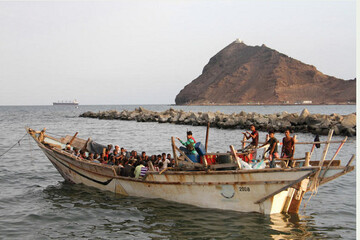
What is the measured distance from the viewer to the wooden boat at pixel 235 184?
994cm

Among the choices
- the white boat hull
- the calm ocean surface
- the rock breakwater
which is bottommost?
the calm ocean surface

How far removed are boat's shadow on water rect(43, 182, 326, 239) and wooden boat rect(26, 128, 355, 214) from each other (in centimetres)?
29

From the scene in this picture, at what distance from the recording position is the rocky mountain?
546 ft

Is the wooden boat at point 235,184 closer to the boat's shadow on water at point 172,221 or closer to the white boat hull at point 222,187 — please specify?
the white boat hull at point 222,187

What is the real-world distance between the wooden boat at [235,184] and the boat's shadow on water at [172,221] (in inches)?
11.4

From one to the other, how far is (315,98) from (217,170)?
170m

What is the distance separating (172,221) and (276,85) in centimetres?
16764

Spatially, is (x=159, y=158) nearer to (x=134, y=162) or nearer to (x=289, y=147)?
(x=134, y=162)

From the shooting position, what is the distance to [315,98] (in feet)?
547

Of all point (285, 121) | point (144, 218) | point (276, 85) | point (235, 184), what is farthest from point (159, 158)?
point (276, 85)

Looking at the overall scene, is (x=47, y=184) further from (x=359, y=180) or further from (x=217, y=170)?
(x=359, y=180)

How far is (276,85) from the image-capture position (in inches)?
6688

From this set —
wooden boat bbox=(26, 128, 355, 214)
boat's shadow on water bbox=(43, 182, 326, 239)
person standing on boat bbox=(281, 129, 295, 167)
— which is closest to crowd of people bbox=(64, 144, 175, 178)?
wooden boat bbox=(26, 128, 355, 214)

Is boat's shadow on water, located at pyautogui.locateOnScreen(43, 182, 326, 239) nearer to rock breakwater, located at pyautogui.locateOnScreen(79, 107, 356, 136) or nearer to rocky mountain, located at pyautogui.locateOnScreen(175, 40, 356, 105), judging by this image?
rock breakwater, located at pyautogui.locateOnScreen(79, 107, 356, 136)
